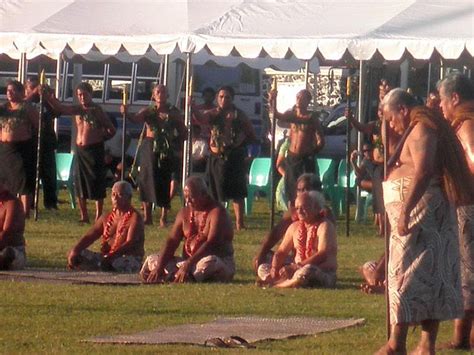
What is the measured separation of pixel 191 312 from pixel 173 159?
28.0 feet

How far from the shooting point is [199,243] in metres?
13.8

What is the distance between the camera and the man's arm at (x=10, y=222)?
14547 mm

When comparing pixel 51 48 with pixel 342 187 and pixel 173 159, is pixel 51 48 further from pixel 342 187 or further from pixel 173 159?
pixel 342 187

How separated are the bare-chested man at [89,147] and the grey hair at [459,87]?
34.5 ft

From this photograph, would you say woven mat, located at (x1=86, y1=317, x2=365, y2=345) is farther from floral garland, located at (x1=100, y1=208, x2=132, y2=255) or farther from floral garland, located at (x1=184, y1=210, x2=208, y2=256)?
floral garland, located at (x1=100, y1=208, x2=132, y2=255)

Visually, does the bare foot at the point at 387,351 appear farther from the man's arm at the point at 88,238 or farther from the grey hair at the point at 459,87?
the man's arm at the point at 88,238

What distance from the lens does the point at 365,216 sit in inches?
869

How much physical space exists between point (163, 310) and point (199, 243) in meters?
1.99

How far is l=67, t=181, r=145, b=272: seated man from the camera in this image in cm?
1456

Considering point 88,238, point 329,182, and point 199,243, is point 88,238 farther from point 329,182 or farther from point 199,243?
point 329,182

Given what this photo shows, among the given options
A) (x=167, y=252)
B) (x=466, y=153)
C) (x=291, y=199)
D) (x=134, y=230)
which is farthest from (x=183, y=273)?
(x=291, y=199)

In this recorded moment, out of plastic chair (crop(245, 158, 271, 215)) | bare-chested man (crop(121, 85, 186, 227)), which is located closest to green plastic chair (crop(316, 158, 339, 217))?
plastic chair (crop(245, 158, 271, 215))

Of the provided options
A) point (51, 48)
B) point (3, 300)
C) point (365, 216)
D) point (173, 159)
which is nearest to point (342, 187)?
point (365, 216)

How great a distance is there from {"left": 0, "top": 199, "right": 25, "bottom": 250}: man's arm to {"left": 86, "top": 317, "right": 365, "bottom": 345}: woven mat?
3.76 m
